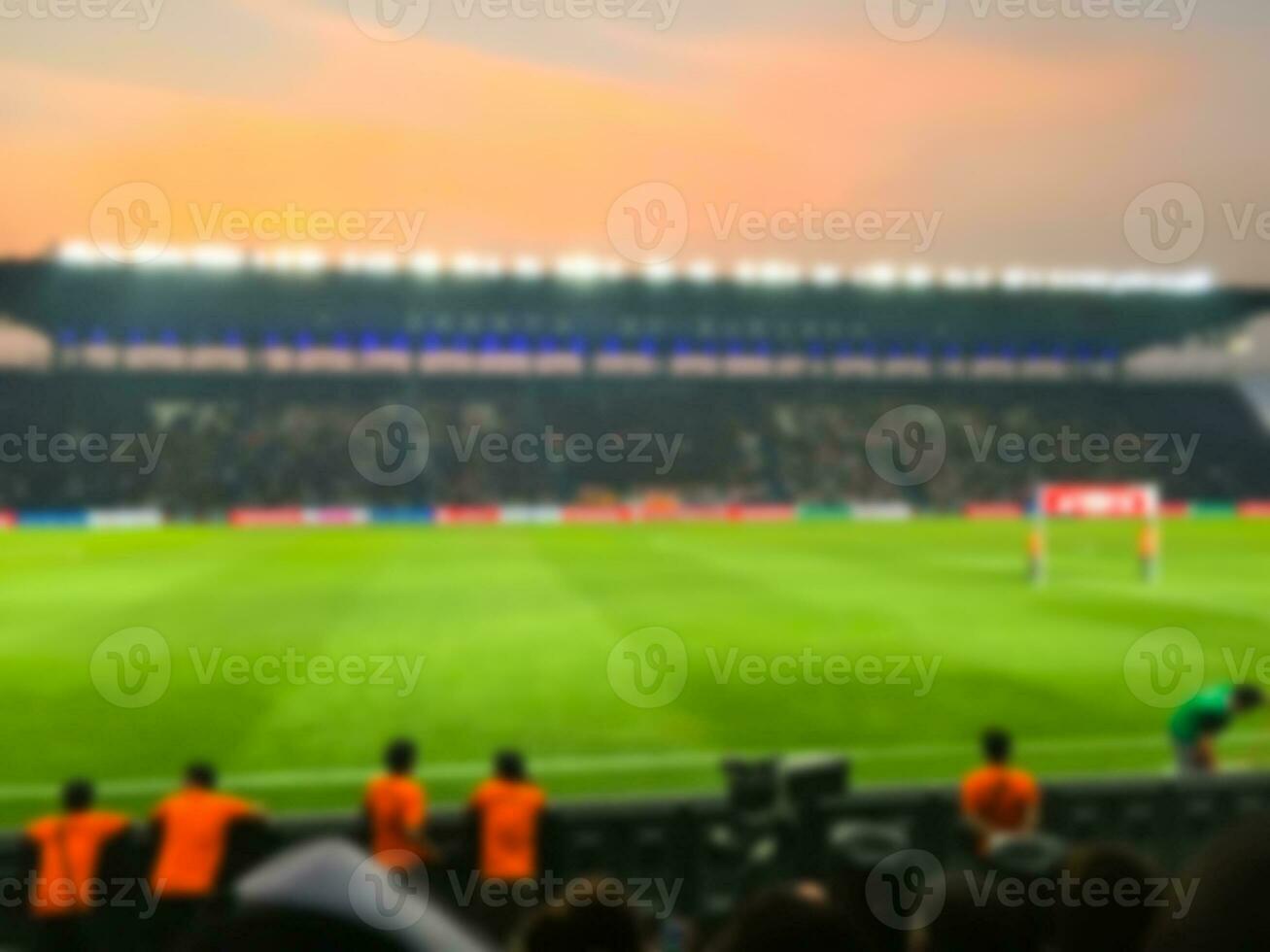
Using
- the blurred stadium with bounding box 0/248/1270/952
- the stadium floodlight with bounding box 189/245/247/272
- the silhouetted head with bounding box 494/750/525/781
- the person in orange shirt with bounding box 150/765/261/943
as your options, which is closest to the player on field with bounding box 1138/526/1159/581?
the blurred stadium with bounding box 0/248/1270/952

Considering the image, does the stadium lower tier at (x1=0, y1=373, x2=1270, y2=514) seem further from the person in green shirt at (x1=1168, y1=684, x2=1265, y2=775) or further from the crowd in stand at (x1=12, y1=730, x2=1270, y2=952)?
the crowd in stand at (x1=12, y1=730, x2=1270, y2=952)

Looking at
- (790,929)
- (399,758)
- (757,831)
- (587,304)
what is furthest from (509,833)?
(587,304)

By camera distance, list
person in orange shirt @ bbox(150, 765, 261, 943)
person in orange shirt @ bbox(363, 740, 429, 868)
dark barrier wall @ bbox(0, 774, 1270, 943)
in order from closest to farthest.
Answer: person in orange shirt @ bbox(150, 765, 261, 943) < person in orange shirt @ bbox(363, 740, 429, 868) < dark barrier wall @ bbox(0, 774, 1270, 943)

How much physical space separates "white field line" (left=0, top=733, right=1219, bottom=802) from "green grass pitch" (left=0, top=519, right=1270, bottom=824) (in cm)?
4

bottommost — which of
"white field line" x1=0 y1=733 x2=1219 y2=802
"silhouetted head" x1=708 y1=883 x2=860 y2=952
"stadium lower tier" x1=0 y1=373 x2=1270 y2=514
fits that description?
"white field line" x1=0 y1=733 x2=1219 y2=802

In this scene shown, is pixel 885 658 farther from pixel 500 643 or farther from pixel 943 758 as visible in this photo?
pixel 500 643

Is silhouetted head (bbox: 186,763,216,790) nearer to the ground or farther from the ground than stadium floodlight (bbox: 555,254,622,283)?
nearer to the ground

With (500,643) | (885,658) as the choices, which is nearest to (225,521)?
(500,643)

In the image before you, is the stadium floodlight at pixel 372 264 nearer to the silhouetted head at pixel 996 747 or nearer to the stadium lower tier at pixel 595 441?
the stadium lower tier at pixel 595 441

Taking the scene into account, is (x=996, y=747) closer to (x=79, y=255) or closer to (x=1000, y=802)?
(x=1000, y=802)

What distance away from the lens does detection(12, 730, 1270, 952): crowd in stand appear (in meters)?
1.10

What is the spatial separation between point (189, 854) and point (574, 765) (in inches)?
205

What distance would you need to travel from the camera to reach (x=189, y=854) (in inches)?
237

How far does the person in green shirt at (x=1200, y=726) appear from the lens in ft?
27.0
